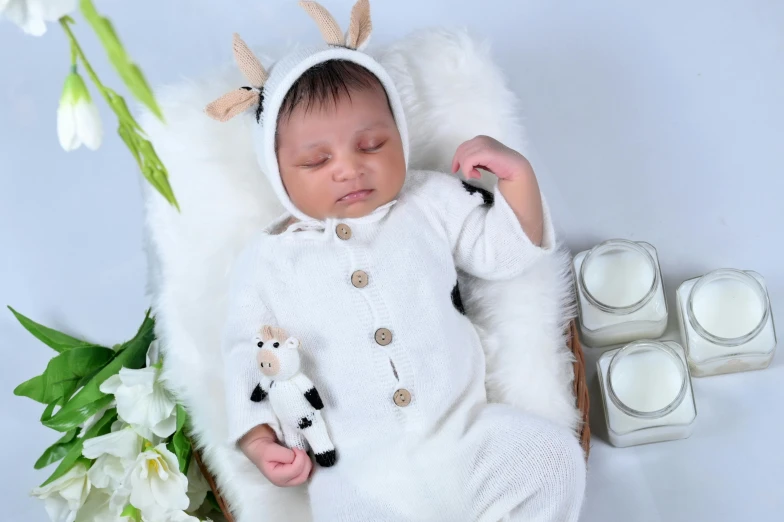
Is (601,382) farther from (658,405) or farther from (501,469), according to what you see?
(501,469)

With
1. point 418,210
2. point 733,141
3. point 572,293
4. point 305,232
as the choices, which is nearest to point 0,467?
point 305,232

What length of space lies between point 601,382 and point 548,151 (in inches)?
21.5

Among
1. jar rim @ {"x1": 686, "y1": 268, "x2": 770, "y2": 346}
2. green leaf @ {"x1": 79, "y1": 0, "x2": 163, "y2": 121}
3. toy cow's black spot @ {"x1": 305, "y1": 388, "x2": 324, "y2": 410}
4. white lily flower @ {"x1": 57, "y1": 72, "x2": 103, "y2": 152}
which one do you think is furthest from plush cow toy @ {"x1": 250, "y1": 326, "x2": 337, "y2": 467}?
green leaf @ {"x1": 79, "y1": 0, "x2": 163, "y2": 121}

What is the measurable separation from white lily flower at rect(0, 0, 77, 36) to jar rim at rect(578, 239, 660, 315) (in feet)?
4.10

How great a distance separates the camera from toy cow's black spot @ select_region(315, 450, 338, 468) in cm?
138

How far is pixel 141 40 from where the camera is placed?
6.75 ft

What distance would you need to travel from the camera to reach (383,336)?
1.37m

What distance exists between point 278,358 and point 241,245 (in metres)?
0.33

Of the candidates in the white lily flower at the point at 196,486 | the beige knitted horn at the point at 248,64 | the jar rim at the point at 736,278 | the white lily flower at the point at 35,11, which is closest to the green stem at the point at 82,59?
the white lily flower at the point at 35,11

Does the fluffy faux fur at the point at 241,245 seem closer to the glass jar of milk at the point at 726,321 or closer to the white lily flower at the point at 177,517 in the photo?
the white lily flower at the point at 177,517

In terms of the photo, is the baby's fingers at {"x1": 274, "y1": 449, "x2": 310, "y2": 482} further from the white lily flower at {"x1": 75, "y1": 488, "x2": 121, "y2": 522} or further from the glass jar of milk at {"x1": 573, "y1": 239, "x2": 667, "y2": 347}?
the glass jar of milk at {"x1": 573, "y1": 239, "x2": 667, "y2": 347}

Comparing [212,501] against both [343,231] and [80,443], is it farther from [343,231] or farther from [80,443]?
[343,231]

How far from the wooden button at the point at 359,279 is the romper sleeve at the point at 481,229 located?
0.57ft

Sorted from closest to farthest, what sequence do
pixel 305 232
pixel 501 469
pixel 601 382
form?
pixel 501 469, pixel 305 232, pixel 601 382
